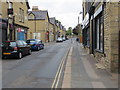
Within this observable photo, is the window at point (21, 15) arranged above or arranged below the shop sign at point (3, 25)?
above

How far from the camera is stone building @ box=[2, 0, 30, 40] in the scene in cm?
2399

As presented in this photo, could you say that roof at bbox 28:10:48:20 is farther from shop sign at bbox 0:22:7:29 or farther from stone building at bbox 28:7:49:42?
shop sign at bbox 0:22:7:29

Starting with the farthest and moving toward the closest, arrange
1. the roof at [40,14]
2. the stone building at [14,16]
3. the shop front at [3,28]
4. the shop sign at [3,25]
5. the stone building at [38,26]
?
the roof at [40,14] < the stone building at [38,26] < the stone building at [14,16] < the shop front at [3,28] < the shop sign at [3,25]

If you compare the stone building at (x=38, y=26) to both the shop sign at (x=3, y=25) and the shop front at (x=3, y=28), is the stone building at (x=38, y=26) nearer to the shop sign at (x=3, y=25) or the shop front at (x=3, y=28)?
the shop front at (x=3, y=28)

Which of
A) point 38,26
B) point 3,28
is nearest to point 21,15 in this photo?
point 3,28

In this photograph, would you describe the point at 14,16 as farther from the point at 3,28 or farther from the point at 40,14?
the point at 40,14

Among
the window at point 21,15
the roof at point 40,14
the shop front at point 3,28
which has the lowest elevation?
the shop front at point 3,28

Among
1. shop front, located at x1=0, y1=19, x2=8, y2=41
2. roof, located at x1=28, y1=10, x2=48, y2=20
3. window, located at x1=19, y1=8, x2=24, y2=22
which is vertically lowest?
shop front, located at x1=0, y1=19, x2=8, y2=41

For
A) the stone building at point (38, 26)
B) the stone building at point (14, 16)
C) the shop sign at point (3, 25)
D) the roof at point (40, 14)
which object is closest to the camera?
the shop sign at point (3, 25)

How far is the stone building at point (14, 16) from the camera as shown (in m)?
24.0

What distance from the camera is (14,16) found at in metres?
26.1

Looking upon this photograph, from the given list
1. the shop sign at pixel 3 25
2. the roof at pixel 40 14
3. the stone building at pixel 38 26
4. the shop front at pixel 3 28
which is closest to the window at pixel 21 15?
the shop front at pixel 3 28

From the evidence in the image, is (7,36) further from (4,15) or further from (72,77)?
(72,77)

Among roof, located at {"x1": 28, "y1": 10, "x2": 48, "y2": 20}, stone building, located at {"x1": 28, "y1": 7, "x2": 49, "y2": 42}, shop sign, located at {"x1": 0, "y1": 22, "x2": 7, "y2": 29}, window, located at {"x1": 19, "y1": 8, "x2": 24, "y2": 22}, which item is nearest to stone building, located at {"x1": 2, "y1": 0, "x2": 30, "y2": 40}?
window, located at {"x1": 19, "y1": 8, "x2": 24, "y2": 22}
